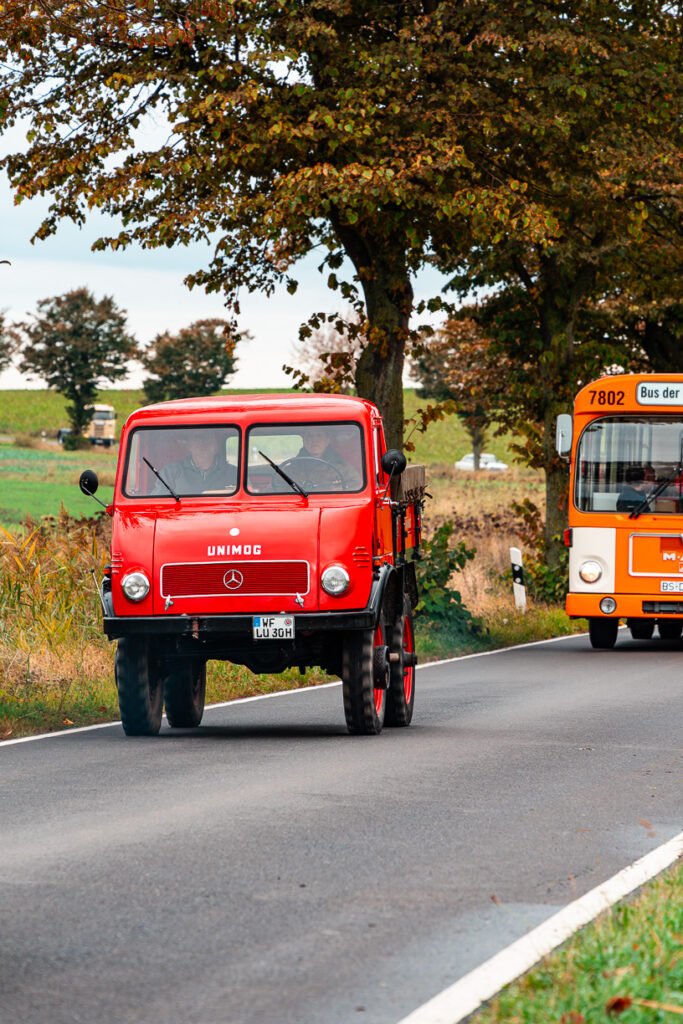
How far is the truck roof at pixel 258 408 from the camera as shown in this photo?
504 inches

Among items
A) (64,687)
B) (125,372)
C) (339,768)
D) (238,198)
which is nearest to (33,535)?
(64,687)

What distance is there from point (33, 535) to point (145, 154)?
619cm

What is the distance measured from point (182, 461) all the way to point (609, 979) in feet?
26.4

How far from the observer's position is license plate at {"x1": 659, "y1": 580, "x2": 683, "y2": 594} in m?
21.0

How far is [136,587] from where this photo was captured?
12133mm

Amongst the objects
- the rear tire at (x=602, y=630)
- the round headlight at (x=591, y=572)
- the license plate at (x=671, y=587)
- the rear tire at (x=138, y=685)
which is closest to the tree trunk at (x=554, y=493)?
the rear tire at (x=602, y=630)

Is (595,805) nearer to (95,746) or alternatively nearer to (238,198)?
(95,746)

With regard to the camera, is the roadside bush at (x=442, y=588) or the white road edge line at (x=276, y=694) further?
the roadside bush at (x=442, y=588)

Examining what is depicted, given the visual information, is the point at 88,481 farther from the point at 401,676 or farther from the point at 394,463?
the point at 401,676

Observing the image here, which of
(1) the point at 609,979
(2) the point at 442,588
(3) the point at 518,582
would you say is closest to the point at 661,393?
(2) the point at 442,588

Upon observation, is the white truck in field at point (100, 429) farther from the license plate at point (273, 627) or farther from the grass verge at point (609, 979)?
the grass verge at point (609, 979)

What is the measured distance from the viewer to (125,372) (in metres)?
99.2

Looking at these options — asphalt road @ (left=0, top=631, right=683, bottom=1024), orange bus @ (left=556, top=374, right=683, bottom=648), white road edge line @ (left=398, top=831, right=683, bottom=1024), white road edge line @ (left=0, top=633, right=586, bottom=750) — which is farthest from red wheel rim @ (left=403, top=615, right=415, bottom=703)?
orange bus @ (left=556, top=374, right=683, bottom=648)

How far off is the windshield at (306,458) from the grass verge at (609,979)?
6.55 m
